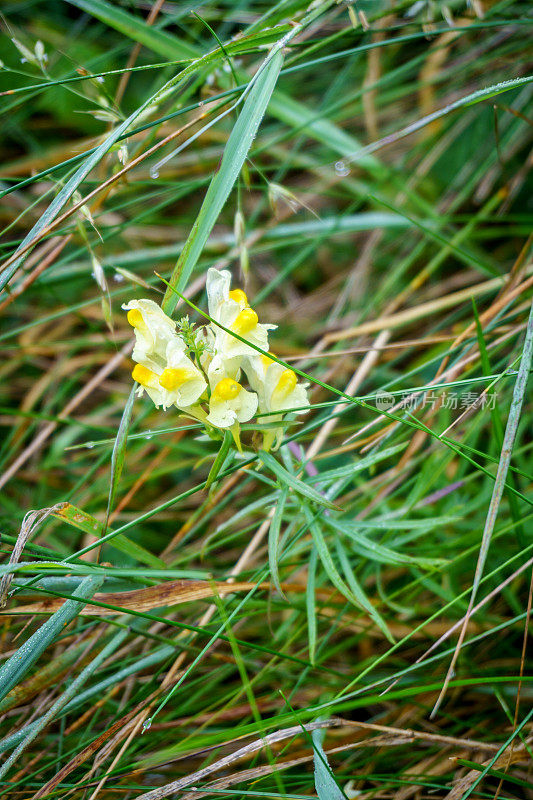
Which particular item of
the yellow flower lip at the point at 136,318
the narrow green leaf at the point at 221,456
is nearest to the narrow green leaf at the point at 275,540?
the narrow green leaf at the point at 221,456

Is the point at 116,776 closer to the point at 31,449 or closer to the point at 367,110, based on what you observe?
the point at 31,449

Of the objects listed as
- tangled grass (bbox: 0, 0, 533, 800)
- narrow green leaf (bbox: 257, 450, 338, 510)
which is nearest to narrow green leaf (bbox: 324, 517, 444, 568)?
tangled grass (bbox: 0, 0, 533, 800)

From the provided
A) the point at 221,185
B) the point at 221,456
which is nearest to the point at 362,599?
the point at 221,456

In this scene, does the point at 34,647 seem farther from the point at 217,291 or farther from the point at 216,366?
the point at 217,291

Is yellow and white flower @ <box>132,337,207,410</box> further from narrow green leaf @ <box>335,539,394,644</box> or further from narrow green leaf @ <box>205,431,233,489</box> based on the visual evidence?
narrow green leaf @ <box>335,539,394,644</box>

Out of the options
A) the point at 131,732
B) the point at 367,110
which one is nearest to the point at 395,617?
the point at 131,732

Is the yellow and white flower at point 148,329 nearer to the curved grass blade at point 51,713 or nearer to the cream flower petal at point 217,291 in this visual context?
the cream flower petal at point 217,291
